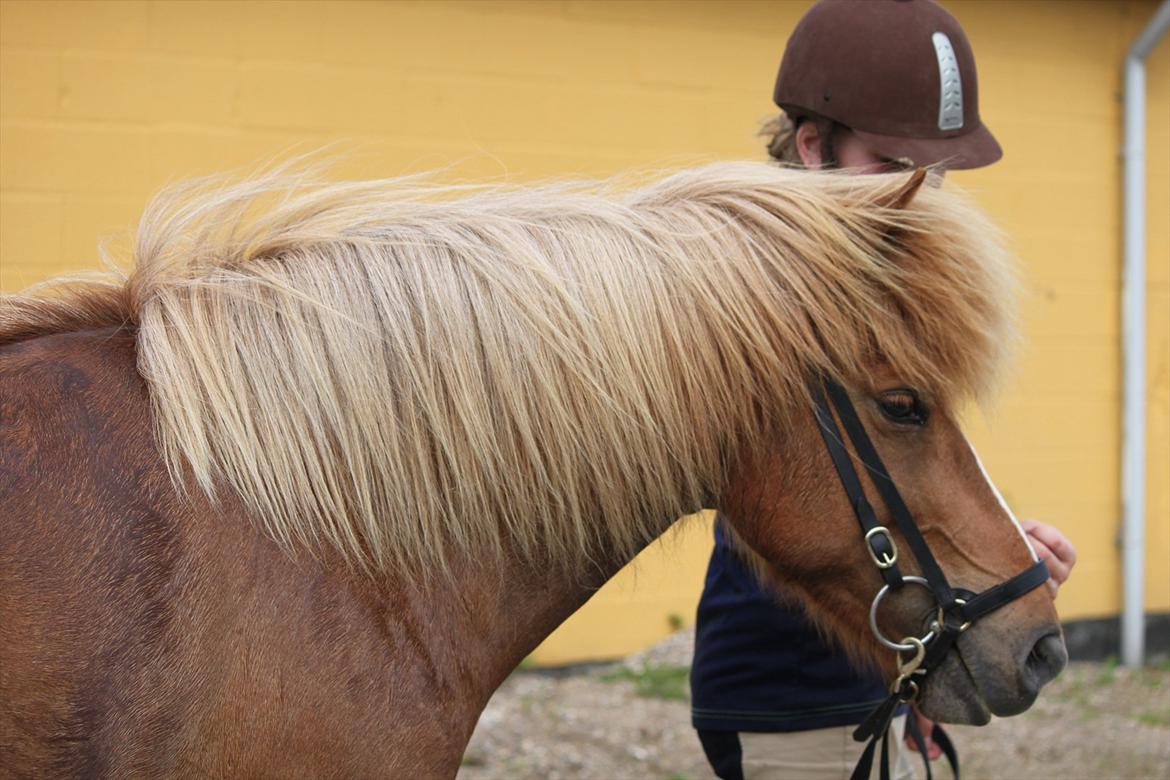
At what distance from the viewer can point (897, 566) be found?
160 centimetres

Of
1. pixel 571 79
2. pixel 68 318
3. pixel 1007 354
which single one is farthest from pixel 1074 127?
pixel 68 318

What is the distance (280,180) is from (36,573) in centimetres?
73

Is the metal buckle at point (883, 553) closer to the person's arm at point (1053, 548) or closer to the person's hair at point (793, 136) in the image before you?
the person's arm at point (1053, 548)

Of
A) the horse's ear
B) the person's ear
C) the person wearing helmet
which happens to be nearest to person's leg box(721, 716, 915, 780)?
the person wearing helmet

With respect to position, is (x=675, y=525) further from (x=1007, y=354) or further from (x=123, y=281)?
(x=123, y=281)

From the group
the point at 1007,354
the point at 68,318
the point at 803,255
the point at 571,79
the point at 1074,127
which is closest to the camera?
the point at 68,318

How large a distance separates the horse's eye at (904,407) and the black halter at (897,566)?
0.19 ft

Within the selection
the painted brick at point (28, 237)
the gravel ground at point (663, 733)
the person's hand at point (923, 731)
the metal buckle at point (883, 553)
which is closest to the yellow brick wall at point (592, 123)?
the painted brick at point (28, 237)

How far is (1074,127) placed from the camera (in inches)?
194

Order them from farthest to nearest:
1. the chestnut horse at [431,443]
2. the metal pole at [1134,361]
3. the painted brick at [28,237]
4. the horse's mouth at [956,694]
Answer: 1. the metal pole at [1134,361]
2. the painted brick at [28,237]
3. the horse's mouth at [956,694]
4. the chestnut horse at [431,443]

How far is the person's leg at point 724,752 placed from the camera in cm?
203

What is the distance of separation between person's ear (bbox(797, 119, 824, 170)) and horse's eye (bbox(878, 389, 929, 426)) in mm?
690

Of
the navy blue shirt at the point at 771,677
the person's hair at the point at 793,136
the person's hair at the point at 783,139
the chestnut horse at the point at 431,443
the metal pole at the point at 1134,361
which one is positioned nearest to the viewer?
the chestnut horse at the point at 431,443

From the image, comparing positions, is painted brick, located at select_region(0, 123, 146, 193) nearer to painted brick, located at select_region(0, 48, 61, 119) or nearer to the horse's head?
painted brick, located at select_region(0, 48, 61, 119)
